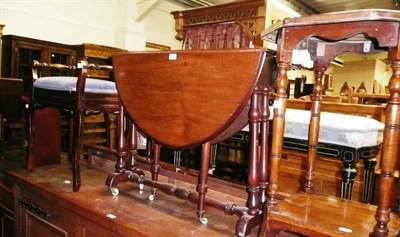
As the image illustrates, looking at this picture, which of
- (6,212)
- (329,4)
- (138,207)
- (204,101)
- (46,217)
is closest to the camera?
(204,101)

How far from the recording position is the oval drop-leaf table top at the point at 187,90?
1.30 m

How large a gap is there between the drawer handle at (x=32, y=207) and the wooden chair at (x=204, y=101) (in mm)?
837

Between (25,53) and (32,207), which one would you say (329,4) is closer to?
(25,53)

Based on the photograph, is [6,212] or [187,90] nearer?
[187,90]

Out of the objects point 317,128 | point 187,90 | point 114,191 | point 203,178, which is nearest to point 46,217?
point 114,191

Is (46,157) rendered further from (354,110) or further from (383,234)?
(354,110)

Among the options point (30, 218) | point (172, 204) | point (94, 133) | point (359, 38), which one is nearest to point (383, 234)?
point (359, 38)

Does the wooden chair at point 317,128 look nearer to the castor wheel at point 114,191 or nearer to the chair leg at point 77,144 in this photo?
the castor wheel at point 114,191

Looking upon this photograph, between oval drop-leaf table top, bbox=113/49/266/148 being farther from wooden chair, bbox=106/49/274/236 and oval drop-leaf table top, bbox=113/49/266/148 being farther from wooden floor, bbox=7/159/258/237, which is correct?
wooden floor, bbox=7/159/258/237

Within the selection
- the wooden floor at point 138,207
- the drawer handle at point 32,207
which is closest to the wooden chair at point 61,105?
the wooden floor at point 138,207

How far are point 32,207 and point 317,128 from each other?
180cm

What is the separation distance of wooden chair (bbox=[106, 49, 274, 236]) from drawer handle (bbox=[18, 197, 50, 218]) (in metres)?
0.84

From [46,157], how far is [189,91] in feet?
5.29

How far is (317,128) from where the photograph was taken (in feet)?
5.00
